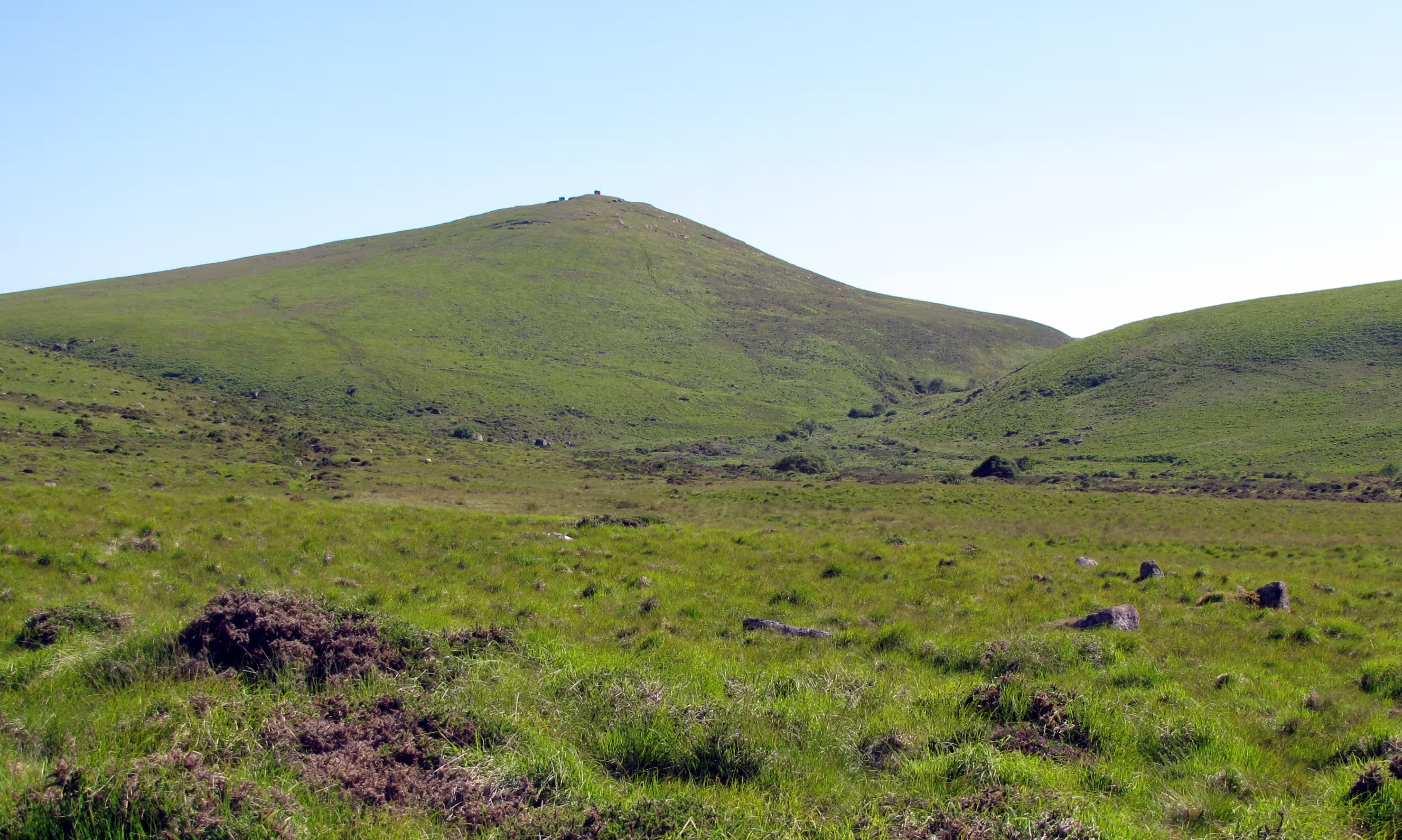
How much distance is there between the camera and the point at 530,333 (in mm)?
133500

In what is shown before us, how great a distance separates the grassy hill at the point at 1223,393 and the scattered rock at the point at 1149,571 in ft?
204

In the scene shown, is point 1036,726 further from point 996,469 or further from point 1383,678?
point 996,469

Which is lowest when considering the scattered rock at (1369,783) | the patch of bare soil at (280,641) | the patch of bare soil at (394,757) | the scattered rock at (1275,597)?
the scattered rock at (1275,597)

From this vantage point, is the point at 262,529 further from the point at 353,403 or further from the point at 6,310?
the point at 6,310

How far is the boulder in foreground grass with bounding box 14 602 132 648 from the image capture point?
31.0ft

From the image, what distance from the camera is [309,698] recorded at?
6816 millimetres

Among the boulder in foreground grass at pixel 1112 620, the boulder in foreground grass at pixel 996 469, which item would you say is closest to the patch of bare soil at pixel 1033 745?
the boulder in foreground grass at pixel 1112 620

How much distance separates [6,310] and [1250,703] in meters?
156

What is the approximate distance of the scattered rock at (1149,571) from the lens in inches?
728

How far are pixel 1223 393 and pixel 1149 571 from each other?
307 feet

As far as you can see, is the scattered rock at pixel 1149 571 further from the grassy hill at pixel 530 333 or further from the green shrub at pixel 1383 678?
the grassy hill at pixel 530 333

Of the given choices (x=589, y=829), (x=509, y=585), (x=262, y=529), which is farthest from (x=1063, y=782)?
(x=262, y=529)

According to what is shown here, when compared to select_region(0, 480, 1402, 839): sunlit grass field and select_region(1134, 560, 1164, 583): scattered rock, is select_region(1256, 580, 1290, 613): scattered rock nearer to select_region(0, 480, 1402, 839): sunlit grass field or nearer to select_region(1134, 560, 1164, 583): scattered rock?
select_region(0, 480, 1402, 839): sunlit grass field

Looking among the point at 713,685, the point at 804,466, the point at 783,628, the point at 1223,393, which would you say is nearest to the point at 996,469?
the point at 804,466
